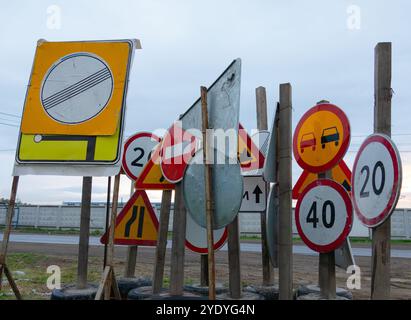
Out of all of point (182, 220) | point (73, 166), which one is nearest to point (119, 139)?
point (73, 166)

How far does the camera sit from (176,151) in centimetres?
382

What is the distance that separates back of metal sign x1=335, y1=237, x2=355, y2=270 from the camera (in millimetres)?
4297

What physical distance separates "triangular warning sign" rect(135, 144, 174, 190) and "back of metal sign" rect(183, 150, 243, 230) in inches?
55.0

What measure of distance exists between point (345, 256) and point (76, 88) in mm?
3233

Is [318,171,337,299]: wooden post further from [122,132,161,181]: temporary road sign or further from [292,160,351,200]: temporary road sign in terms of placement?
[122,132,161,181]: temporary road sign

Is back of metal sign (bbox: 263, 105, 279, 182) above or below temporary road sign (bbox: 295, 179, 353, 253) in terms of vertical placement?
above

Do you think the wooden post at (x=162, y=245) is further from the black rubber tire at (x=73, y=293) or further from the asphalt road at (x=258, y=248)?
the asphalt road at (x=258, y=248)

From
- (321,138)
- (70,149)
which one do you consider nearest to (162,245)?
(70,149)

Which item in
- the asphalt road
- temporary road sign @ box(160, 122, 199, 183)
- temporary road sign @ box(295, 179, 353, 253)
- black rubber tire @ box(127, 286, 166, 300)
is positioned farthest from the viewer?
the asphalt road

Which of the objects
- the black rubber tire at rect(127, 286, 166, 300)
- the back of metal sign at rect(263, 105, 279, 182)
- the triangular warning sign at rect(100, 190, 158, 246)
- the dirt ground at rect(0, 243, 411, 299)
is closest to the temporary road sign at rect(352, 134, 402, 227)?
the back of metal sign at rect(263, 105, 279, 182)

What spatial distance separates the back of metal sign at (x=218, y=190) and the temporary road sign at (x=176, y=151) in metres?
0.34

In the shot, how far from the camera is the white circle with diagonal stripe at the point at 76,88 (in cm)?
404
